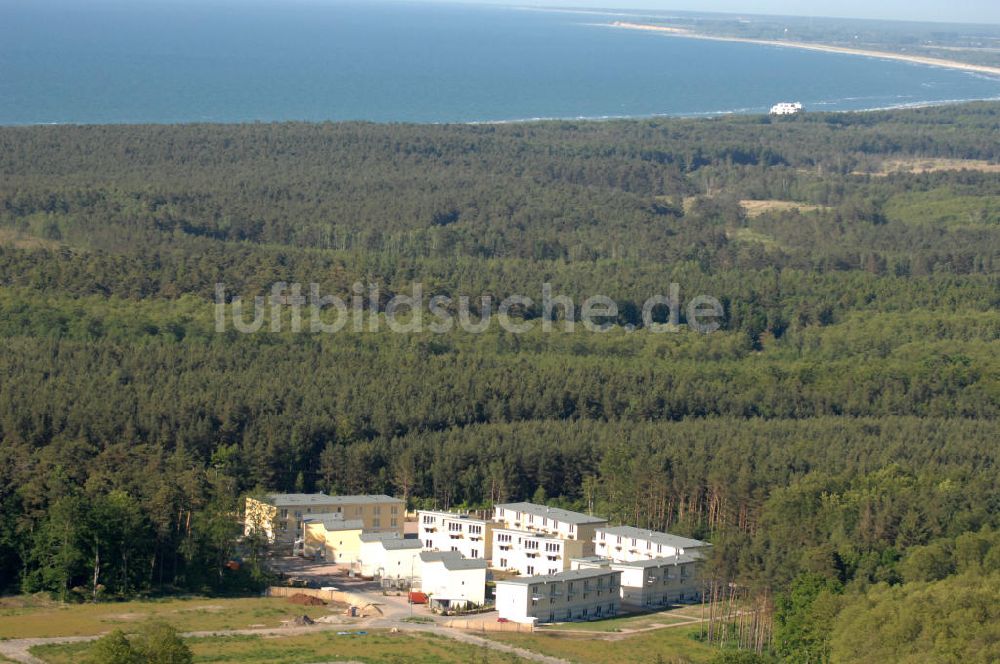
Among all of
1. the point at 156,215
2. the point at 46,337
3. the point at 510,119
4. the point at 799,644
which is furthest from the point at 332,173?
the point at 799,644

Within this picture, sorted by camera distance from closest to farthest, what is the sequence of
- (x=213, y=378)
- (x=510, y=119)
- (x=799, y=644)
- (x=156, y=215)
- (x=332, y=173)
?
(x=799, y=644), (x=213, y=378), (x=156, y=215), (x=332, y=173), (x=510, y=119)

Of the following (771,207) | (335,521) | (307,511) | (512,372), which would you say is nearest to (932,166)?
(771,207)

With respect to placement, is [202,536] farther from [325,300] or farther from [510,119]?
[510,119]

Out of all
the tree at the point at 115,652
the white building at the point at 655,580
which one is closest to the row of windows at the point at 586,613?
the white building at the point at 655,580

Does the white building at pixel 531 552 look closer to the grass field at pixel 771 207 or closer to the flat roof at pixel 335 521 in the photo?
the flat roof at pixel 335 521

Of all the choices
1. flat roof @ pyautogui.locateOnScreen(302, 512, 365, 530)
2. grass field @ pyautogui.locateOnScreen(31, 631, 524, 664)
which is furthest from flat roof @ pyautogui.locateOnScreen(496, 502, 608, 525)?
grass field @ pyautogui.locateOnScreen(31, 631, 524, 664)

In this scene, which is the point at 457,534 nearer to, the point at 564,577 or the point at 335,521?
the point at 335,521
